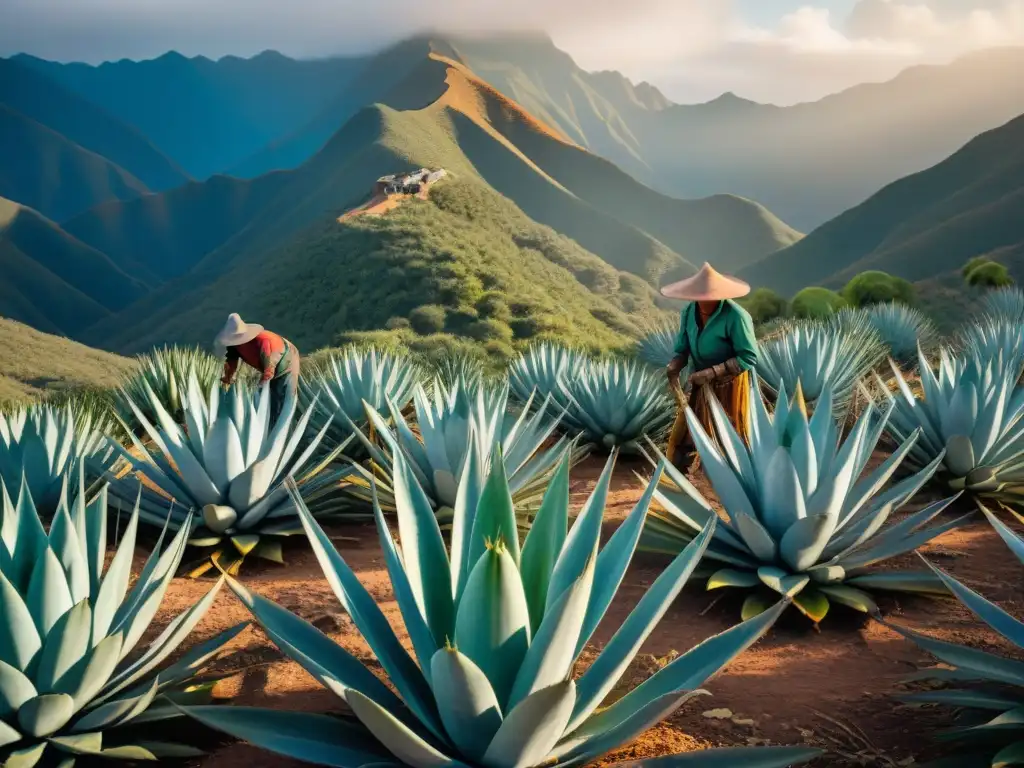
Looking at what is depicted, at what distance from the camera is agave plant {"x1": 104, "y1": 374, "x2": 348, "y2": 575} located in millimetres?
4156

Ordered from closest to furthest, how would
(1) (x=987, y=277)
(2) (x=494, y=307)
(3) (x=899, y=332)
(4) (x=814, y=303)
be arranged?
(3) (x=899, y=332)
(4) (x=814, y=303)
(1) (x=987, y=277)
(2) (x=494, y=307)

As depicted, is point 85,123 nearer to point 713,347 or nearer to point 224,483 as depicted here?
point 224,483

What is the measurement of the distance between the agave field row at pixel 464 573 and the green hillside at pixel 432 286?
31.6m

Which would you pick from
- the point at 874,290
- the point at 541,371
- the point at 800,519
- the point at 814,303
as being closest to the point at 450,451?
the point at 800,519

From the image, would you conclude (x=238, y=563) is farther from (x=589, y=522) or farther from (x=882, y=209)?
(x=882, y=209)

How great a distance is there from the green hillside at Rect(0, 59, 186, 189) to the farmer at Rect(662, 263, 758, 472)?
15442 centimetres

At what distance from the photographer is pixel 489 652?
74.1 inches

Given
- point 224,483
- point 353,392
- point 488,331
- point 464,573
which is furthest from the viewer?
point 488,331

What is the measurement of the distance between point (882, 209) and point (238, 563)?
256 feet

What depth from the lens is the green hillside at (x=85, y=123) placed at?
13450 cm

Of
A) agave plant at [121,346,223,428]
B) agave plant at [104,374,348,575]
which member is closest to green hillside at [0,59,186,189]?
agave plant at [121,346,223,428]

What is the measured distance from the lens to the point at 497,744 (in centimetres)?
179

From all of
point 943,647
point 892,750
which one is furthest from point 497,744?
point 943,647

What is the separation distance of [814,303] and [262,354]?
1913 centimetres
